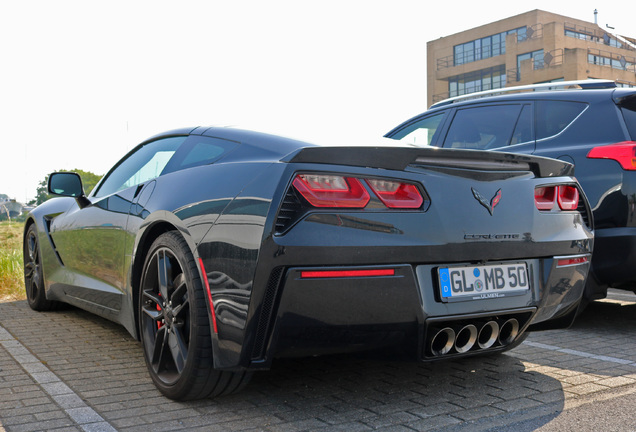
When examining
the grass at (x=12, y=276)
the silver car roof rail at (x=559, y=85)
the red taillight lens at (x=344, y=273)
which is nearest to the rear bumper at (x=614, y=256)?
the silver car roof rail at (x=559, y=85)

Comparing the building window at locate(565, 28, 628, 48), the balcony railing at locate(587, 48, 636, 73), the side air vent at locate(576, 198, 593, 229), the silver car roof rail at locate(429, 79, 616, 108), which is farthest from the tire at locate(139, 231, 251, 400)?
the building window at locate(565, 28, 628, 48)

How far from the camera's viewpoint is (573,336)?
4.91 meters

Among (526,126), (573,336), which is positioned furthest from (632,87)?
(573,336)

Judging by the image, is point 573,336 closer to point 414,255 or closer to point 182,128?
point 414,255

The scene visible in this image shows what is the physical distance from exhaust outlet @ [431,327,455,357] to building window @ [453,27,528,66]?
180 ft

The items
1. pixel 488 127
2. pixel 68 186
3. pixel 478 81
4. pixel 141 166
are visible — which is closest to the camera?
pixel 141 166

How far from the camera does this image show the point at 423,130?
6473mm

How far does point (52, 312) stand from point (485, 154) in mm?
4239

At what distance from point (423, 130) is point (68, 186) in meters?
3.19

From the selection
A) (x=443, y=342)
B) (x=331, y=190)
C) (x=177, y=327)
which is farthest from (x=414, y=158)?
A: (x=177, y=327)

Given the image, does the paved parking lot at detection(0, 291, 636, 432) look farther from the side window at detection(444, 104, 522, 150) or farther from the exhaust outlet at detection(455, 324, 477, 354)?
the side window at detection(444, 104, 522, 150)

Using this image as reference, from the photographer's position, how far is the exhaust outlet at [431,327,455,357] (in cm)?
302

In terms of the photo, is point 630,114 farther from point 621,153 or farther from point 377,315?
point 377,315

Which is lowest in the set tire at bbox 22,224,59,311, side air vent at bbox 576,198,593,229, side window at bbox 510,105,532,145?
tire at bbox 22,224,59,311
